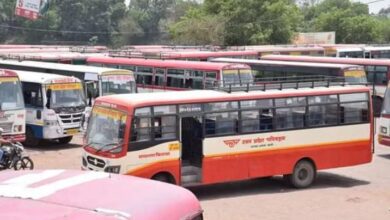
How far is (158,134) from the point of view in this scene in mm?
11484

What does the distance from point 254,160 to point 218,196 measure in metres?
1.01

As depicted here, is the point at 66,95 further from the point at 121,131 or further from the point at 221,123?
the point at 121,131

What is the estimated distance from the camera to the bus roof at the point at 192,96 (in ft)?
37.2

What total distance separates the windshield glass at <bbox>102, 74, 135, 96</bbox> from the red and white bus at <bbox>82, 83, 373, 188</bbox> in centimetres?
897

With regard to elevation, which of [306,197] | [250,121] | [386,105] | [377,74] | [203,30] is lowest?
[306,197]

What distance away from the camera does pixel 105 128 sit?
11445 mm

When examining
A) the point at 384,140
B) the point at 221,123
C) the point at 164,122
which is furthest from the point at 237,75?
the point at 164,122

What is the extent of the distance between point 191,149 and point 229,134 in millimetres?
819

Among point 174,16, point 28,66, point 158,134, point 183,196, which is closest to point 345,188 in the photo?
point 158,134

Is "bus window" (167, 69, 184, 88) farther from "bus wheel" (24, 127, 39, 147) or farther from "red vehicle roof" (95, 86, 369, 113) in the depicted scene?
"red vehicle roof" (95, 86, 369, 113)

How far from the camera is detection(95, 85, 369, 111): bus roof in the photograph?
1135 cm

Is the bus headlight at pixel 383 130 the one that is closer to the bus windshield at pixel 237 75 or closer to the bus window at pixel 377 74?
the bus windshield at pixel 237 75

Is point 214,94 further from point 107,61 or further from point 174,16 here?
point 174,16

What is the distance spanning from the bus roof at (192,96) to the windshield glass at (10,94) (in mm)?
6255
